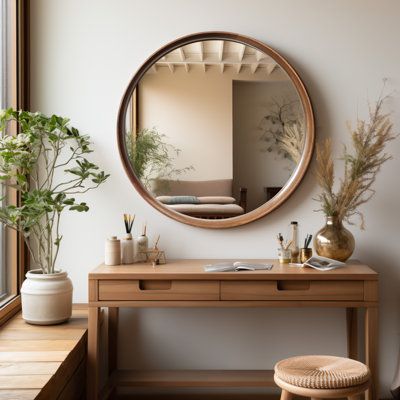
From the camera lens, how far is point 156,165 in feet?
9.96

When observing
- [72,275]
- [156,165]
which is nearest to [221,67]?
[156,165]

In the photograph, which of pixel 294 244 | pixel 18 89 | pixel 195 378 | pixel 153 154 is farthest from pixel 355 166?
pixel 18 89

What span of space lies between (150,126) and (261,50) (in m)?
0.72

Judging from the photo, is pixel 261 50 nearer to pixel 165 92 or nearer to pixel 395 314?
pixel 165 92

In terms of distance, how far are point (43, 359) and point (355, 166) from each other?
5.62 ft

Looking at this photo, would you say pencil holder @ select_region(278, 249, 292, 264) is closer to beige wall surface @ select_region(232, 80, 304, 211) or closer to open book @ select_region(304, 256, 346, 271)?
open book @ select_region(304, 256, 346, 271)

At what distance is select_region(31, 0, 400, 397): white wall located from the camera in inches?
118

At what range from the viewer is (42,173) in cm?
310

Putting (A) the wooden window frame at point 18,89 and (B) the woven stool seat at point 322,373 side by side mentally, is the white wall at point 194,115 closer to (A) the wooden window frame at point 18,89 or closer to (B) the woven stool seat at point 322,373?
(A) the wooden window frame at point 18,89

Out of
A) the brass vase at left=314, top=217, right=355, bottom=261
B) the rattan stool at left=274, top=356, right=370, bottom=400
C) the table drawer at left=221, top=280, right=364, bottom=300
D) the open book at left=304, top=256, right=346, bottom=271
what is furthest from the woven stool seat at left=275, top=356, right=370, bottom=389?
the brass vase at left=314, top=217, right=355, bottom=261

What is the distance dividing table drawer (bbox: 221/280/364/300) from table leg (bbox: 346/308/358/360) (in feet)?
1.35

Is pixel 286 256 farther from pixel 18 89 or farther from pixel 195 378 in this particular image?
pixel 18 89

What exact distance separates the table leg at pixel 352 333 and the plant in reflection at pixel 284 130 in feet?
2.80

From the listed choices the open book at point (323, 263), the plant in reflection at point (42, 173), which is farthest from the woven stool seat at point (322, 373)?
the plant in reflection at point (42, 173)
